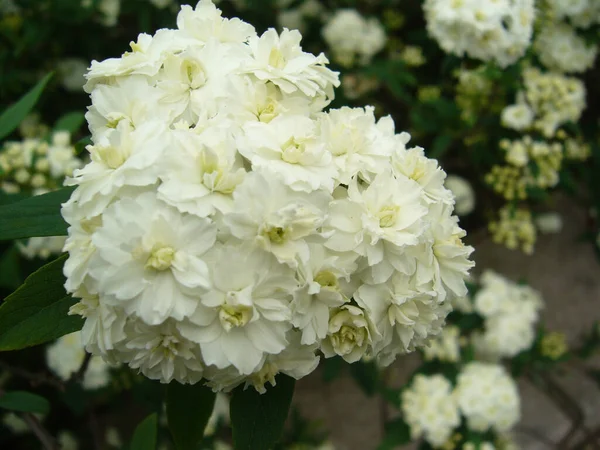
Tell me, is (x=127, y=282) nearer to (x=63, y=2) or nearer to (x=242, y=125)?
(x=242, y=125)

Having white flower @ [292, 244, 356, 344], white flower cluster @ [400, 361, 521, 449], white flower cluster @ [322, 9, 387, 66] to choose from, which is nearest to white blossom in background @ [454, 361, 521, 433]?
white flower cluster @ [400, 361, 521, 449]

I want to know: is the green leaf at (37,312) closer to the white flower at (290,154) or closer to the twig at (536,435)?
the white flower at (290,154)

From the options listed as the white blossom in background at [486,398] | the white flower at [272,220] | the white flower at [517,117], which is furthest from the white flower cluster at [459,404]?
the white flower at [272,220]

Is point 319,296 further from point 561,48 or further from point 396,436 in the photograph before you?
point 561,48

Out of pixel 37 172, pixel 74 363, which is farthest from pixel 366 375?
pixel 37 172

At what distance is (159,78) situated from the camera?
97 cm

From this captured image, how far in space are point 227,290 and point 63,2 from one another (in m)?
1.95

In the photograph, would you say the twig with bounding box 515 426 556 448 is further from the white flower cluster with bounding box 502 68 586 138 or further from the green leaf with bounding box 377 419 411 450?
the white flower cluster with bounding box 502 68 586 138

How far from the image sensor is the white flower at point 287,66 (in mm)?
952

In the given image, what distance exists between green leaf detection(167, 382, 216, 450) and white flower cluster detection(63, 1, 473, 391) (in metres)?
0.22

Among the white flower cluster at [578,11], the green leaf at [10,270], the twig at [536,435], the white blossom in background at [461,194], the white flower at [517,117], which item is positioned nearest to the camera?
the green leaf at [10,270]

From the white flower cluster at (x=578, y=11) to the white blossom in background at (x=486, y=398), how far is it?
4.78 ft

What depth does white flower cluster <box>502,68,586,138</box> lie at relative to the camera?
2293 millimetres

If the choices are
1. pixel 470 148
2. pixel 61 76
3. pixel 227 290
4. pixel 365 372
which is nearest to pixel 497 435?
pixel 365 372
